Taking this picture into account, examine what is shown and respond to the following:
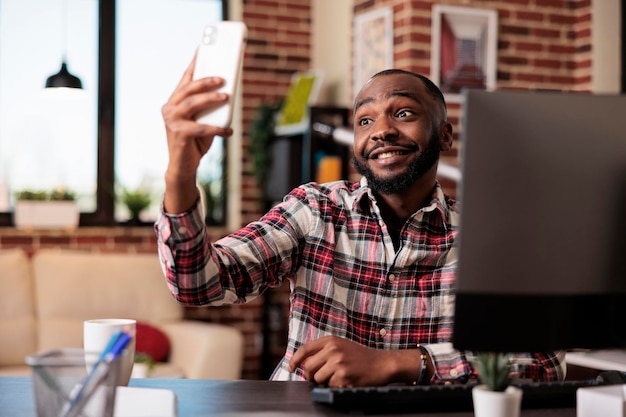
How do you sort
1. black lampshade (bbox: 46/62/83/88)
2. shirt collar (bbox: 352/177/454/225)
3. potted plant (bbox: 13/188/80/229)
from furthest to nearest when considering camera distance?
1. potted plant (bbox: 13/188/80/229)
2. black lampshade (bbox: 46/62/83/88)
3. shirt collar (bbox: 352/177/454/225)

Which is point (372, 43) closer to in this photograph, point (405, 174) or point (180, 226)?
point (405, 174)

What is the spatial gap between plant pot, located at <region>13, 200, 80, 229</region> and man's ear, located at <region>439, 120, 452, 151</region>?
9.69 ft

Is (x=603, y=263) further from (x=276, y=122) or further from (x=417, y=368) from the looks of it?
(x=276, y=122)

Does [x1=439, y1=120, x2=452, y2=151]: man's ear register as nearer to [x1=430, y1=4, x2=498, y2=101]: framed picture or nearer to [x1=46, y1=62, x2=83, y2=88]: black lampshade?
[x1=430, y1=4, x2=498, y2=101]: framed picture

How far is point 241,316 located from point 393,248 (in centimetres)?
316

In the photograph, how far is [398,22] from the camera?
3.82m

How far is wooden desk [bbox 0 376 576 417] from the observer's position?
1168mm

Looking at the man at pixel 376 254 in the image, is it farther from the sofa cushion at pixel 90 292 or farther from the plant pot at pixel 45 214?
the plant pot at pixel 45 214

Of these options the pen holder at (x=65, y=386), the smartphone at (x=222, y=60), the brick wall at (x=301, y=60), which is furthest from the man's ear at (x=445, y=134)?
the brick wall at (x=301, y=60)

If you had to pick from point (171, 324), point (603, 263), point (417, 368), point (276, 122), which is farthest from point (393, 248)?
point (276, 122)

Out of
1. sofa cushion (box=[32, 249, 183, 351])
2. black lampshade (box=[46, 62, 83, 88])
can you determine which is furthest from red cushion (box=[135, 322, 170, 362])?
black lampshade (box=[46, 62, 83, 88])

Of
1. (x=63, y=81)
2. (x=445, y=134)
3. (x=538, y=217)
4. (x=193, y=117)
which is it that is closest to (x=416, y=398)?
(x=538, y=217)

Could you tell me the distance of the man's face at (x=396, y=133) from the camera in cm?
178

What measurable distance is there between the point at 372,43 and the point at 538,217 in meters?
3.21
